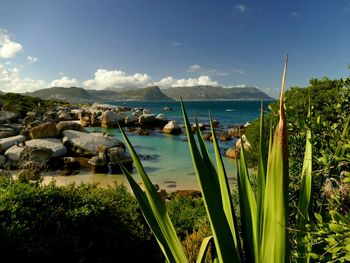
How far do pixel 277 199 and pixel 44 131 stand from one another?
17.8m

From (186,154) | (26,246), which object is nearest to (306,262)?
(26,246)

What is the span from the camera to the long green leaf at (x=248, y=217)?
183 cm

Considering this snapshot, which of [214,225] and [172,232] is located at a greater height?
[214,225]

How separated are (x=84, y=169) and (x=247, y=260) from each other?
12.8 meters

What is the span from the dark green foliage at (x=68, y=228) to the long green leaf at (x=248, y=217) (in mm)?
2395

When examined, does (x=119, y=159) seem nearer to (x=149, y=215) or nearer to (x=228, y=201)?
(x=149, y=215)

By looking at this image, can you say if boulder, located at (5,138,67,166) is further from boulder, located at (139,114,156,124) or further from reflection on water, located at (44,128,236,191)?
boulder, located at (139,114,156,124)

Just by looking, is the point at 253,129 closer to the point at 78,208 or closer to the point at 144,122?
the point at 78,208

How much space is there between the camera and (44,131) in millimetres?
17062

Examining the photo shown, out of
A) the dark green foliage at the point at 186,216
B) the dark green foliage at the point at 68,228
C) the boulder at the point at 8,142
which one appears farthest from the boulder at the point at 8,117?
the dark green foliage at the point at 68,228

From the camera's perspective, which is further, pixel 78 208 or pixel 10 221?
pixel 78 208

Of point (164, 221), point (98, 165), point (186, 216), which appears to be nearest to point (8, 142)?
point (98, 165)

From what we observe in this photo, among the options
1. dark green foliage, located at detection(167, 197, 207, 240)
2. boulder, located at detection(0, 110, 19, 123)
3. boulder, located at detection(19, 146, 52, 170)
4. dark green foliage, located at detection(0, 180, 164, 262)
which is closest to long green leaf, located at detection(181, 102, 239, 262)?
dark green foliage, located at detection(0, 180, 164, 262)

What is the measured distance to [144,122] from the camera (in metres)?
34.1
